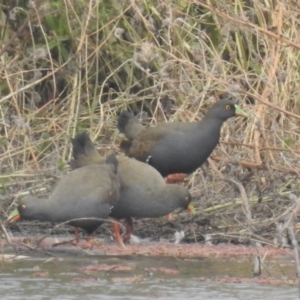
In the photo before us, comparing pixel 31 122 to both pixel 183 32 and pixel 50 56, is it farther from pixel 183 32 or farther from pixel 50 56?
pixel 183 32

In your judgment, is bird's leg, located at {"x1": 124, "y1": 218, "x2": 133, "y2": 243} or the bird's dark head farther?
the bird's dark head

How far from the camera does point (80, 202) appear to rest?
872 centimetres

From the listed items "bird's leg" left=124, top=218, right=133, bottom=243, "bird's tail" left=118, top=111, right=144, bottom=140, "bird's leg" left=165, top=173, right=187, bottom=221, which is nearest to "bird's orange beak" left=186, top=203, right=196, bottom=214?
"bird's leg" left=124, top=218, right=133, bottom=243

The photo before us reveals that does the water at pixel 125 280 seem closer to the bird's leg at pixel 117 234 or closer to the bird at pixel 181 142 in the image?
the bird's leg at pixel 117 234

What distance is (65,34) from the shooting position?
38.7 ft

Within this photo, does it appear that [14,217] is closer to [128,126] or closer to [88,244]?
[88,244]

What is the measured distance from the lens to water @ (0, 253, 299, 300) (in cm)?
686

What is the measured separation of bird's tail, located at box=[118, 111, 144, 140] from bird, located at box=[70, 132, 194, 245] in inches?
43.4

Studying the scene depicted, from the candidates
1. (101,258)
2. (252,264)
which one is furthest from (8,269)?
(252,264)

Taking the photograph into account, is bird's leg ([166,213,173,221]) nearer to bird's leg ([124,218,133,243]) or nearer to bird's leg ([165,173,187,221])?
bird's leg ([124,218,133,243])

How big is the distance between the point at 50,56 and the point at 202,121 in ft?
5.54

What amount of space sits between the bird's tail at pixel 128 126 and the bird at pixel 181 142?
0.04ft

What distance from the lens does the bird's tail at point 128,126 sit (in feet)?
35.0

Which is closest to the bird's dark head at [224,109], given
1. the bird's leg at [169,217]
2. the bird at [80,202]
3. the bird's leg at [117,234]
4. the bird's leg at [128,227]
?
the bird's leg at [169,217]
